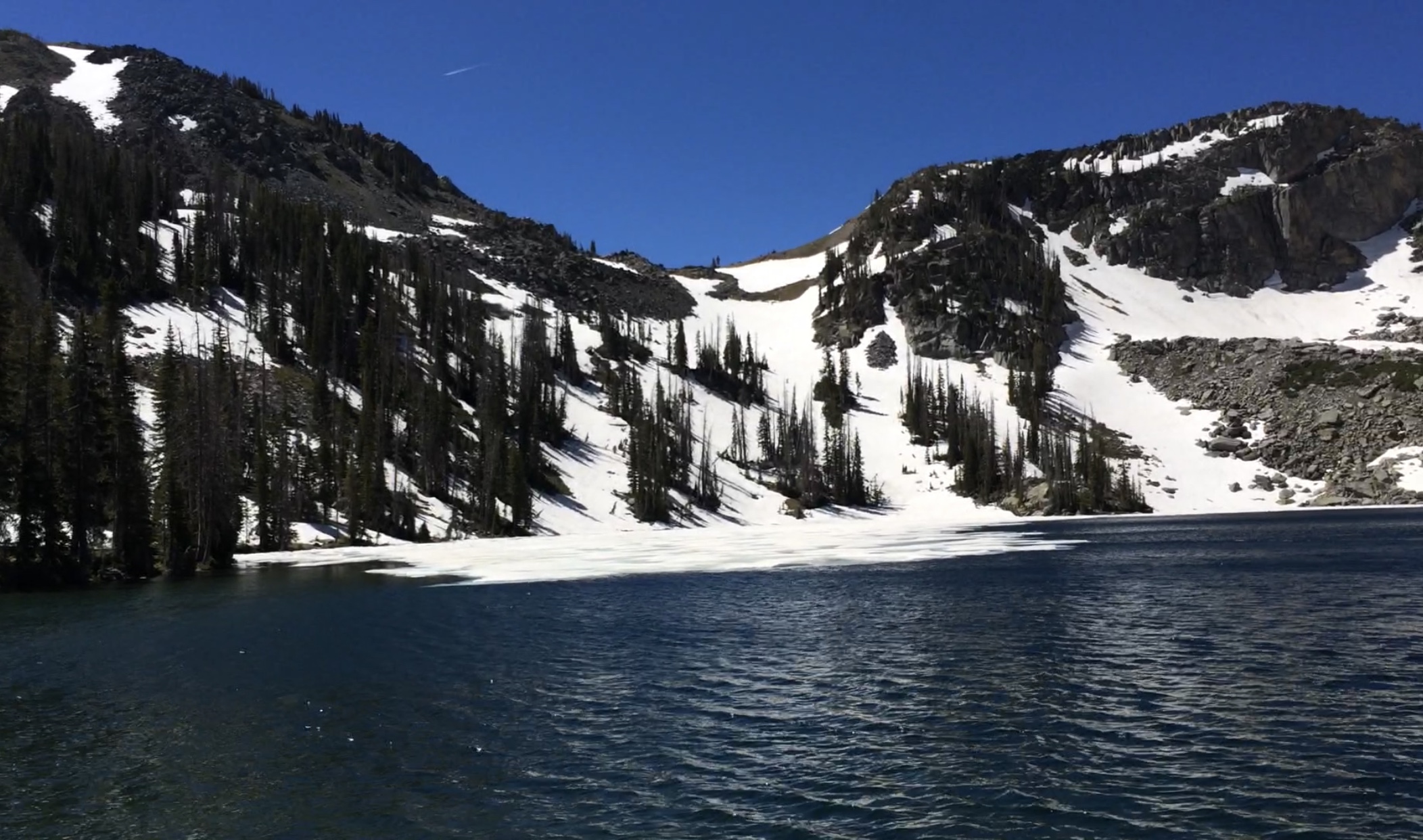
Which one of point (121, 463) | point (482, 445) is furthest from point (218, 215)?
point (121, 463)

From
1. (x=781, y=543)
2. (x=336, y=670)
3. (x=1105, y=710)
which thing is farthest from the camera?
(x=781, y=543)

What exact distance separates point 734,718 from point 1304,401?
167479 millimetres

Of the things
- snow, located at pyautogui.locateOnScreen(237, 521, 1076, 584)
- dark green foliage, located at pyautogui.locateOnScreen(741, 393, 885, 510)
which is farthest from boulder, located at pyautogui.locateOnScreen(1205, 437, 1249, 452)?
snow, located at pyautogui.locateOnScreen(237, 521, 1076, 584)

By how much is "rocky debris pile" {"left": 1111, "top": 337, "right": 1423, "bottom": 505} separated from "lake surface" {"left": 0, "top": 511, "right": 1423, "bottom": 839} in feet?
378

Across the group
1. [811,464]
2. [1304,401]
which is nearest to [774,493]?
[811,464]

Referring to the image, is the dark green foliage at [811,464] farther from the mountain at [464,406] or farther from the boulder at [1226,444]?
the boulder at [1226,444]

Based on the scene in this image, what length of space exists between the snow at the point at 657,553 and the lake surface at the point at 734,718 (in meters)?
18.1

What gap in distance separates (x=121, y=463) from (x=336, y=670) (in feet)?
132

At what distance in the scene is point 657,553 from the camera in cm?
7706

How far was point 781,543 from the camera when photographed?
87.6 m

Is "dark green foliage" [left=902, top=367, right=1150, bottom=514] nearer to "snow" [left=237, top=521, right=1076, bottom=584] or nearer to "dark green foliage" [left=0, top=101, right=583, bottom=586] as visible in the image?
"snow" [left=237, top=521, right=1076, bottom=584]

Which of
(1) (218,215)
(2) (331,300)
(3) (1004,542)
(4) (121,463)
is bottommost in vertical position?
(3) (1004,542)

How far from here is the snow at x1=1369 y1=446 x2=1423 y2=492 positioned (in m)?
127

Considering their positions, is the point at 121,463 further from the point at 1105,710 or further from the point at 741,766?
the point at 1105,710
